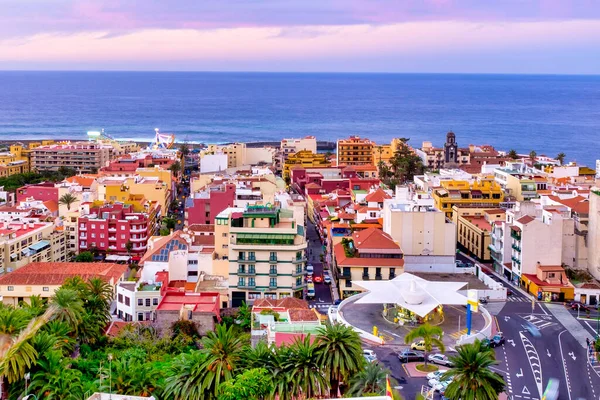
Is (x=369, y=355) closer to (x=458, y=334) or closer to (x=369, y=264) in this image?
(x=458, y=334)

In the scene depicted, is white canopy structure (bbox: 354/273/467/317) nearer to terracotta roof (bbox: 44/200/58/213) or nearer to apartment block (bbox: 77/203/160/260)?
apartment block (bbox: 77/203/160/260)

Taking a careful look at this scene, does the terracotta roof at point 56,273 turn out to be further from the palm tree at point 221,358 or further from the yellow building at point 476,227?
the yellow building at point 476,227

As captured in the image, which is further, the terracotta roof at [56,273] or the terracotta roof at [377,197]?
the terracotta roof at [377,197]

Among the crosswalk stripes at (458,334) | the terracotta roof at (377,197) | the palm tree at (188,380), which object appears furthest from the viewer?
the terracotta roof at (377,197)

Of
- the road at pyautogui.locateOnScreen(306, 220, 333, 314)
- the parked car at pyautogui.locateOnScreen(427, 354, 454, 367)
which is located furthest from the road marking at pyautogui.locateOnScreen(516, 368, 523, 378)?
the road at pyautogui.locateOnScreen(306, 220, 333, 314)

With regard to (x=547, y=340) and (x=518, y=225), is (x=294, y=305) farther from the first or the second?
(x=518, y=225)

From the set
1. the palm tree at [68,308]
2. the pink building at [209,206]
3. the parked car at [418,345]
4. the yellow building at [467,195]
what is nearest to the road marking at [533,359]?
the parked car at [418,345]

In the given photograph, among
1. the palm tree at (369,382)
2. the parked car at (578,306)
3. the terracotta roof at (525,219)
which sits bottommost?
the parked car at (578,306)

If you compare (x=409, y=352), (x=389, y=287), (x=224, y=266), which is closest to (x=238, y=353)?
(x=409, y=352)
